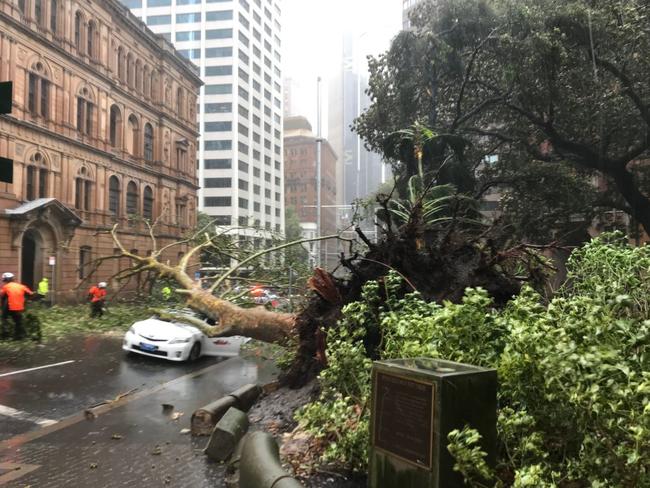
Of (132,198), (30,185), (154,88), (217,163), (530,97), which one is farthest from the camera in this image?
(217,163)

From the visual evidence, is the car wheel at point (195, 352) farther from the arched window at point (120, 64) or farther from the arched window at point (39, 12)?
the arched window at point (120, 64)

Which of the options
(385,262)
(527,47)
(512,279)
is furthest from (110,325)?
(527,47)

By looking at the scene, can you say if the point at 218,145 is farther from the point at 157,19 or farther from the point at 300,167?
the point at 157,19

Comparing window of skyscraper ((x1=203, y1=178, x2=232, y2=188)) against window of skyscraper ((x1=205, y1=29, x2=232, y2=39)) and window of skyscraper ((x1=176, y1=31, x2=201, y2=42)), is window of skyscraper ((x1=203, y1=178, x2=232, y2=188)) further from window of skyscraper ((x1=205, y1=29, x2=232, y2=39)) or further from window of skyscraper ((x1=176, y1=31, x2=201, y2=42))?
window of skyscraper ((x1=176, y1=31, x2=201, y2=42))

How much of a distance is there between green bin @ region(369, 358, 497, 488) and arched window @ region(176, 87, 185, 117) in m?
43.9

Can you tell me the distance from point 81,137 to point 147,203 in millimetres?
9012

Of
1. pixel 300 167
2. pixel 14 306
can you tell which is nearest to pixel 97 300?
pixel 14 306

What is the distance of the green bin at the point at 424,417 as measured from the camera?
110 inches

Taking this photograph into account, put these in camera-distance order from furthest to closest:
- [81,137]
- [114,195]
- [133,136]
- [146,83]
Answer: [146,83], [133,136], [114,195], [81,137]

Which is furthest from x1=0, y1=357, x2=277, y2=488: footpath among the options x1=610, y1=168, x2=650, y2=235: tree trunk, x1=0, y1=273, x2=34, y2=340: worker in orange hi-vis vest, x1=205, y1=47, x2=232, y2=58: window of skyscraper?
x1=205, y1=47, x2=232, y2=58: window of skyscraper

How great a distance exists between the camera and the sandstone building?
25.1 meters

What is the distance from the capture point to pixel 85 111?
101ft

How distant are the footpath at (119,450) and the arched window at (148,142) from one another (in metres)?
33.9

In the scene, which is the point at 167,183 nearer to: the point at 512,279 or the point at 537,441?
the point at 512,279
